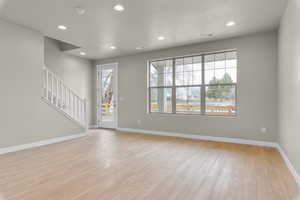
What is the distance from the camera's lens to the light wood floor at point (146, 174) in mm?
2008

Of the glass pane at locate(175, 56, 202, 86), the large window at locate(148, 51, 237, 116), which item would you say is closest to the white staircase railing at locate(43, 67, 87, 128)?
the large window at locate(148, 51, 237, 116)

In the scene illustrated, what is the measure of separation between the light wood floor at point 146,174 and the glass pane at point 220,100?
1.10 m

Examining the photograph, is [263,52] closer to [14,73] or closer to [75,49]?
[75,49]

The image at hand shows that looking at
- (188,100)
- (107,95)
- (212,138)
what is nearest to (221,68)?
(188,100)

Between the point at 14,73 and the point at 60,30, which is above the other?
the point at 60,30

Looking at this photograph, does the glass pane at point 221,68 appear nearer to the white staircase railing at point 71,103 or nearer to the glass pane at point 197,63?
the glass pane at point 197,63

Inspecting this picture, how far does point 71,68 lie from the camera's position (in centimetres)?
618

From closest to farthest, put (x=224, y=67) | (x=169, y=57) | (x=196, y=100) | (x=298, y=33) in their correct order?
(x=298, y=33) < (x=224, y=67) < (x=196, y=100) < (x=169, y=57)

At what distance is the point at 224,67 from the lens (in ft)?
15.5

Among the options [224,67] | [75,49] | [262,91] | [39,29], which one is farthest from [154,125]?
[39,29]

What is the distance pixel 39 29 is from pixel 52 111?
6.68 ft

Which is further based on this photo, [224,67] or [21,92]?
[224,67]

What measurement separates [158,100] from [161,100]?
115 millimetres

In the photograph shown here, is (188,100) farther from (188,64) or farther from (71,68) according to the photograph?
(71,68)
